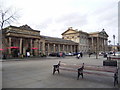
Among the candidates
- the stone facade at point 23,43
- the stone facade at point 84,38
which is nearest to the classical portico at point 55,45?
the stone facade at point 23,43

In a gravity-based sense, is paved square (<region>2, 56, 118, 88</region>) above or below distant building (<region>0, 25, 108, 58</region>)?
below

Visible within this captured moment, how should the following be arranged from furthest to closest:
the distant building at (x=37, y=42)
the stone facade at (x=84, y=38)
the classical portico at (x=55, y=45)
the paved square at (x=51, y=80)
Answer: the stone facade at (x=84, y=38) → the classical portico at (x=55, y=45) → the distant building at (x=37, y=42) → the paved square at (x=51, y=80)

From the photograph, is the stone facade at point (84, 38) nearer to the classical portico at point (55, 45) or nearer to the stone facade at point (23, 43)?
the classical portico at point (55, 45)

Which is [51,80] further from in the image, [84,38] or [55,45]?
[84,38]

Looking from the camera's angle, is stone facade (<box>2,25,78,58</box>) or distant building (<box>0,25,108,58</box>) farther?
distant building (<box>0,25,108,58</box>)

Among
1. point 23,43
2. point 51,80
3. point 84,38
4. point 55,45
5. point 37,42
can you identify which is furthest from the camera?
point 84,38

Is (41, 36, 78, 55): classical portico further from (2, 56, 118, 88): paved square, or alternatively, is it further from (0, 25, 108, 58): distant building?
(2, 56, 118, 88): paved square

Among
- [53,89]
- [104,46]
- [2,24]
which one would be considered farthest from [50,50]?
[104,46]

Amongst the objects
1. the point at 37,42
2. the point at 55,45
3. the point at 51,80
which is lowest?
the point at 51,80

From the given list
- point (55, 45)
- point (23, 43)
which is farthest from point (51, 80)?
point (55, 45)

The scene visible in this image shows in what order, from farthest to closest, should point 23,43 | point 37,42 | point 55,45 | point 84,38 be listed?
1. point 84,38
2. point 55,45
3. point 37,42
4. point 23,43

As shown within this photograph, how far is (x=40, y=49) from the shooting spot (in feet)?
168

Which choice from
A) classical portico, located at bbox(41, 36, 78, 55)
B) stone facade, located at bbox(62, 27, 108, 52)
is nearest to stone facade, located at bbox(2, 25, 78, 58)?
classical portico, located at bbox(41, 36, 78, 55)

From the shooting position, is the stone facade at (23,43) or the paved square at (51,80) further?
the stone facade at (23,43)
